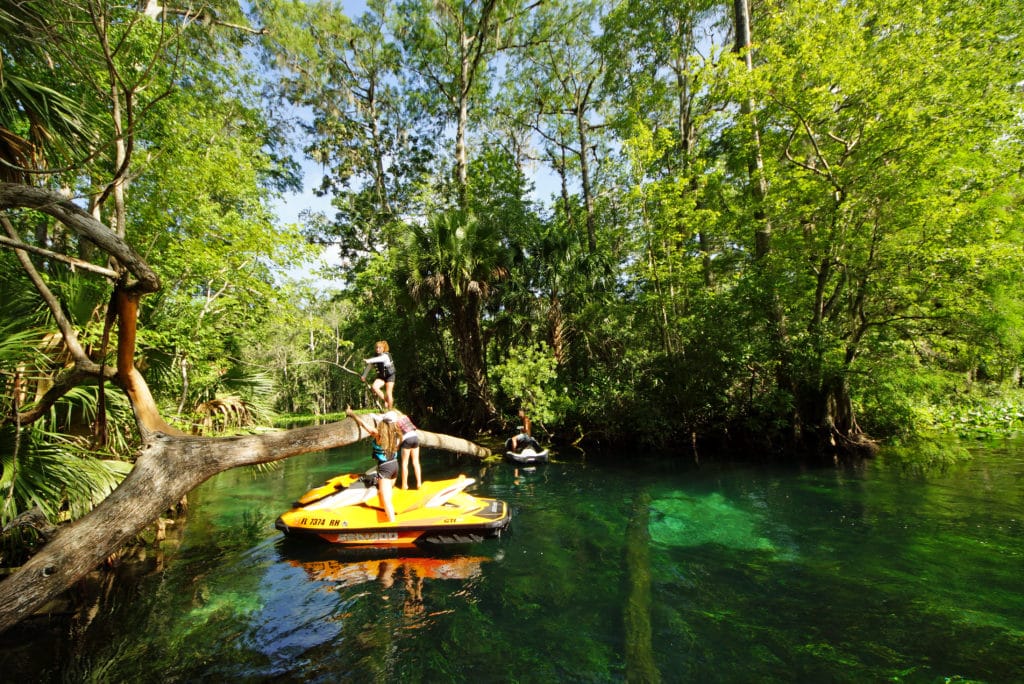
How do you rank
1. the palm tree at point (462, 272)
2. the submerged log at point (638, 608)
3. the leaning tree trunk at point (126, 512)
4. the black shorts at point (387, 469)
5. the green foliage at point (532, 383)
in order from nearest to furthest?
the leaning tree trunk at point (126, 512)
the submerged log at point (638, 608)
the black shorts at point (387, 469)
the green foliage at point (532, 383)
the palm tree at point (462, 272)

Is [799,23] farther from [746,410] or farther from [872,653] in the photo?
[872,653]

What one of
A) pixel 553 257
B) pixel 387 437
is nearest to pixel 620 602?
pixel 387 437

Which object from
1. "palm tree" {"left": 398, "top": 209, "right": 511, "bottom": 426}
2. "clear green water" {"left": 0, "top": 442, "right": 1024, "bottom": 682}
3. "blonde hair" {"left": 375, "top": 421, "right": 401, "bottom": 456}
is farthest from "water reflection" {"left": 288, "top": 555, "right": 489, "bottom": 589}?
"palm tree" {"left": 398, "top": 209, "right": 511, "bottom": 426}

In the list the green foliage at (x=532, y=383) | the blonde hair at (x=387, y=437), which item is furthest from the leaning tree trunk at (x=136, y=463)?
the green foliage at (x=532, y=383)

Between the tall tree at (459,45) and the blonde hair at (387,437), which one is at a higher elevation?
the tall tree at (459,45)

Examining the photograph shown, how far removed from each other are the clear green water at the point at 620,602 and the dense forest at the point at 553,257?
1.89 metres

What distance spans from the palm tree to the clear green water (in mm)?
7888

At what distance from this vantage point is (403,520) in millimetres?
5902

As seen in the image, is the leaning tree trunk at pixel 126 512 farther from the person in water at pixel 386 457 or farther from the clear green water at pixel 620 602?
the person in water at pixel 386 457

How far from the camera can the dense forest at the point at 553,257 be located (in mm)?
3869

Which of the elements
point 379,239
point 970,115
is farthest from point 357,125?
point 970,115

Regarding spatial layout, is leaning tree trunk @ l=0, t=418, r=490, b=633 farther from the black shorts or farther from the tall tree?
the tall tree

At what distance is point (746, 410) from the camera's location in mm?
11625

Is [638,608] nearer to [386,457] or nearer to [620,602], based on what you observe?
[620,602]
